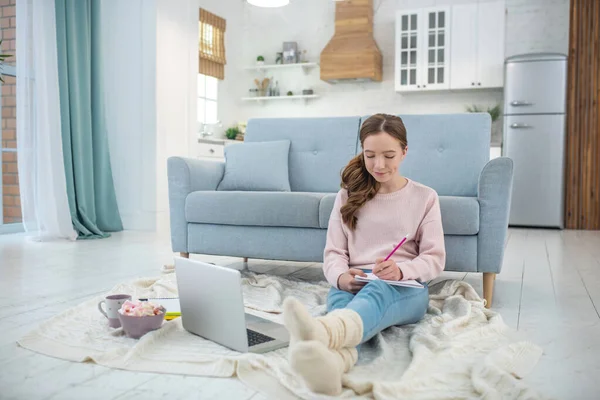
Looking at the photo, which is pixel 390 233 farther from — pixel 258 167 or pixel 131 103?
pixel 131 103

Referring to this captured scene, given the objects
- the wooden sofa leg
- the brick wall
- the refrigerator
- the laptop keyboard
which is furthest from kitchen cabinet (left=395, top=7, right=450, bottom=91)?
the laptop keyboard

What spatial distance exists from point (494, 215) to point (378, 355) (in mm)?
1018

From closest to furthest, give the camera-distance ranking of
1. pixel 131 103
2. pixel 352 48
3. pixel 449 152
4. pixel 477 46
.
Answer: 1. pixel 449 152
2. pixel 131 103
3. pixel 477 46
4. pixel 352 48

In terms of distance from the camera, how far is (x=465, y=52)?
18.9ft

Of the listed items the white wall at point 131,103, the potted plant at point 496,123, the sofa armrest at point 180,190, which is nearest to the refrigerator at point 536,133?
the potted plant at point 496,123

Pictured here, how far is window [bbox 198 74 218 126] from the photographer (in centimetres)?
647

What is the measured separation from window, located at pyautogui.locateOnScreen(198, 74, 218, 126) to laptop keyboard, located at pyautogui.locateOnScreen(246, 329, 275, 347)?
194 inches

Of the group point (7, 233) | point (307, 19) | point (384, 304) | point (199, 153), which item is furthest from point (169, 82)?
point (384, 304)

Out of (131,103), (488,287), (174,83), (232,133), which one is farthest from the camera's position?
(232,133)

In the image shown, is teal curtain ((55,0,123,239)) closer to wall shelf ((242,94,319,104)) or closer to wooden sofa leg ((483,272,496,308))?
wall shelf ((242,94,319,104))

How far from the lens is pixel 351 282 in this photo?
1687 mm

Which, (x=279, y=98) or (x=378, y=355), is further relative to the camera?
(x=279, y=98)

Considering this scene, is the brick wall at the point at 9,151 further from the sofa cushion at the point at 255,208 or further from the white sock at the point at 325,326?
the white sock at the point at 325,326

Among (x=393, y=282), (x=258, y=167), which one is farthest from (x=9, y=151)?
(x=393, y=282)
